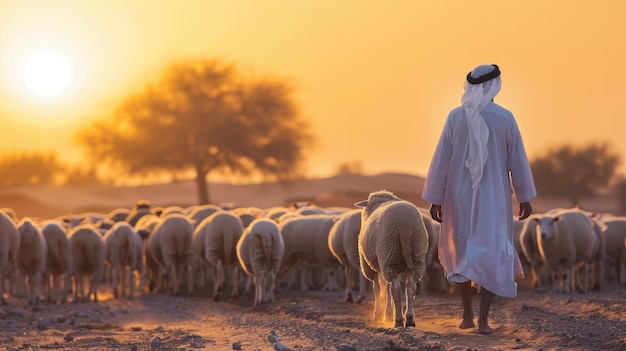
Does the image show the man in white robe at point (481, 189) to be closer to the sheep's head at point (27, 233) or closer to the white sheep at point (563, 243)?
the white sheep at point (563, 243)

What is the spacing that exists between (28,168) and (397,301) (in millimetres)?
66624

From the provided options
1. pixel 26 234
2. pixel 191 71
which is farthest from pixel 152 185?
Answer: pixel 26 234

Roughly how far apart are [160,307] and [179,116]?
3649cm

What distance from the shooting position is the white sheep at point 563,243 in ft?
68.5

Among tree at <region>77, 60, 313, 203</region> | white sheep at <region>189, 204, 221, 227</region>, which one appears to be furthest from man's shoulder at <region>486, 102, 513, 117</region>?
tree at <region>77, 60, 313, 203</region>

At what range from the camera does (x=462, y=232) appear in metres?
11.1

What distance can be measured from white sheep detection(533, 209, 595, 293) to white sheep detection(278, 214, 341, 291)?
3.66m

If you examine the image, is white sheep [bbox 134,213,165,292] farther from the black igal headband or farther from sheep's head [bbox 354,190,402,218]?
the black igal headband

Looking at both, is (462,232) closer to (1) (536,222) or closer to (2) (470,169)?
(2) (470,169)

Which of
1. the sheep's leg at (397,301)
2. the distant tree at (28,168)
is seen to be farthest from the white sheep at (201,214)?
the distant tree at (28,168)

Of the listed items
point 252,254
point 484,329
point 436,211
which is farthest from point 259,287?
point 484,329

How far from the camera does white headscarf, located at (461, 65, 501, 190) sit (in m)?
11.0

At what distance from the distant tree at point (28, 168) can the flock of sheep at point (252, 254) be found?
5069cm

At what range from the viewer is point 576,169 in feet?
215
